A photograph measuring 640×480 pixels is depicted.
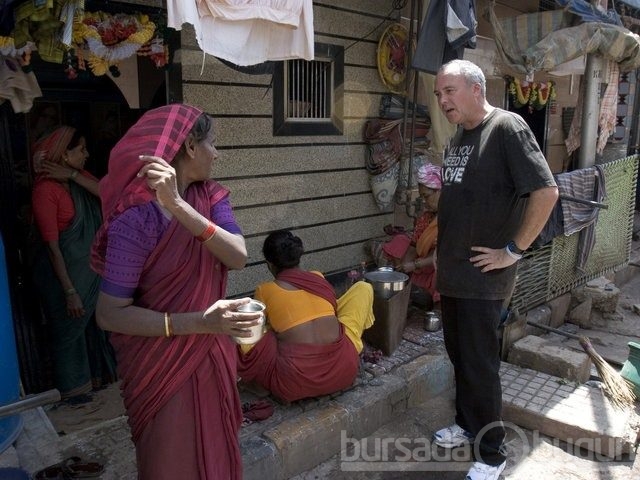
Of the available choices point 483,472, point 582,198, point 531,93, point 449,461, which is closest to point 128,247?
point 483,472

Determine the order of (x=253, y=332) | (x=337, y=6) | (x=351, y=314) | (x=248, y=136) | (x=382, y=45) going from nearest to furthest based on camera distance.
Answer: (x=253, y=332), (x=351, y=314), (x=248, y=136), (x=337, y=6), (x=382, y=45)

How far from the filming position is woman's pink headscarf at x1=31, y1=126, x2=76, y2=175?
354cm

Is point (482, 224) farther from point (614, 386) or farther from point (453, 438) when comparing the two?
point (614, 386)

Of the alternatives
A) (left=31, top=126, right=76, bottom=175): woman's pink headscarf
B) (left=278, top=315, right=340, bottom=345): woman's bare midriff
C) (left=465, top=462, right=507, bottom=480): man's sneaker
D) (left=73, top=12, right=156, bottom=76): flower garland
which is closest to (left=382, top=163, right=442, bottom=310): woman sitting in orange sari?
(left=278, top=315, right=340, bottom=345): woman's bare midriff

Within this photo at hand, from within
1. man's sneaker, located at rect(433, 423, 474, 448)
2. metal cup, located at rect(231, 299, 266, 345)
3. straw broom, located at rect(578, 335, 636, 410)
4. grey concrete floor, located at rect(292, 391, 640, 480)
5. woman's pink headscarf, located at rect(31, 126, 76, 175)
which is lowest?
grey concrete floor, located at rect(292, 391, 640, 480)

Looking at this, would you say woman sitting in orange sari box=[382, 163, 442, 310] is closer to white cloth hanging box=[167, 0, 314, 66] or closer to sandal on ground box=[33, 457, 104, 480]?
white cloth hanging box=[167, 0, 314, 66]

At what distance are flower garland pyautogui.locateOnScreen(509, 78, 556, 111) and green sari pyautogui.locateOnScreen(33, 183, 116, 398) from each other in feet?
20.6

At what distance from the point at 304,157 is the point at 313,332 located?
7.66ft

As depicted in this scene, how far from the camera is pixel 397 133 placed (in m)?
5.74

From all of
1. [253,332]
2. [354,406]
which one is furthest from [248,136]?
[253,332]

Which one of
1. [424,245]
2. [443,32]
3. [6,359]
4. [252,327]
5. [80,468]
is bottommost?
[80,468]

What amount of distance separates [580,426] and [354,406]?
4.75 feet

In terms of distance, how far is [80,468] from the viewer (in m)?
2.64

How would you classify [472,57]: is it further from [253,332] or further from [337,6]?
[253,332]
